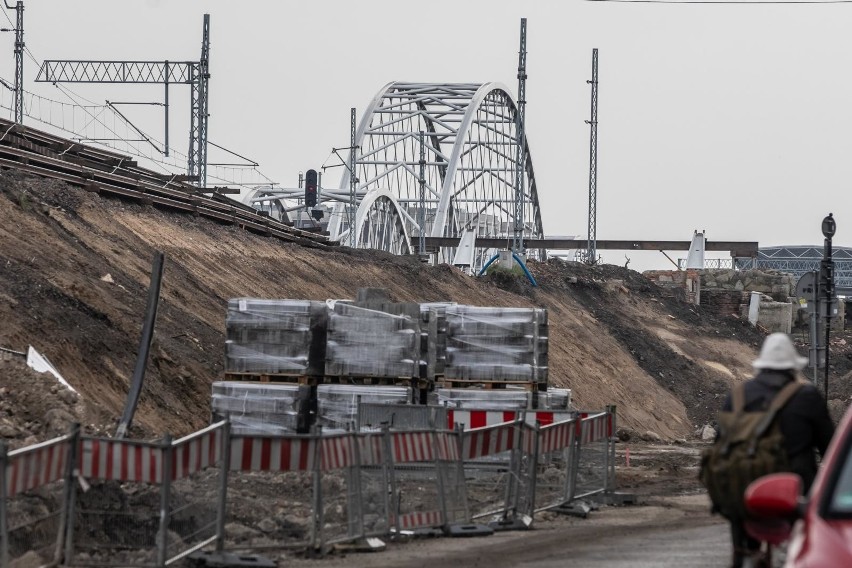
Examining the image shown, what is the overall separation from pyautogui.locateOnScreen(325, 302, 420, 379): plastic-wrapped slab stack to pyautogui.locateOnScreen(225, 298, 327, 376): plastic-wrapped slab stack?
1.07 ft

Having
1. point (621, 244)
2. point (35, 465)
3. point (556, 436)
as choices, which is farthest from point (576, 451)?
point (621, 244)

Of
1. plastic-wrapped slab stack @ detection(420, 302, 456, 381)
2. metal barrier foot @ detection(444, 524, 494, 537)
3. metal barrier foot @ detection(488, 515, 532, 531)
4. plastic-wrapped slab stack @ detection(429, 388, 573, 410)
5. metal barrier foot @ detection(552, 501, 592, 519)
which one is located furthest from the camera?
plastic-wrapped slab stack @ detection(420, 302, 456, 381)

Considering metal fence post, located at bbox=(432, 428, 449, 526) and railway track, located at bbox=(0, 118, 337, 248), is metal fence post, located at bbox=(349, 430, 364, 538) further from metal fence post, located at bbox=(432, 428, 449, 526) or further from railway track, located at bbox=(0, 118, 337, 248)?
railway track, located at bbox=(0, 118, 337, 248)

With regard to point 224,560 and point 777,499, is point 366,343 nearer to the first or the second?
point 224,560

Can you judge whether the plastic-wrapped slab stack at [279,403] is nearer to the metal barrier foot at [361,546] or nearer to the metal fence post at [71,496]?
the metal barrier foot at [361,546]

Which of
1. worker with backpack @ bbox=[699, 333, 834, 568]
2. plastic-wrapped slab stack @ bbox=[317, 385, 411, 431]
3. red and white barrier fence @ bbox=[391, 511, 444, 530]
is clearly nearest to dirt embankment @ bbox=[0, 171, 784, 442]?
plastic-wrapped slab stack @ bbox=[317, 385, 411, 431]

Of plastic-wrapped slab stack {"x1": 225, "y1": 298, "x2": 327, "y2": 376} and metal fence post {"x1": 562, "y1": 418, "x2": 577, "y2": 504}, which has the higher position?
plastic-wrapped slab stack {"x1": 225, "y1": 298, "x2": 327, "y2": 376}

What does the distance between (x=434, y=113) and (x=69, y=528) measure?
9338 cm

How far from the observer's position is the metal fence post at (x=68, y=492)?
11.1m

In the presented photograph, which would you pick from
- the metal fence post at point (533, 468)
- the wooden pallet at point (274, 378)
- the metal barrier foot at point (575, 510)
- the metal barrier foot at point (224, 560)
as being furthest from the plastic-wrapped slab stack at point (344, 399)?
the metal barrier foot at point (224, 560)

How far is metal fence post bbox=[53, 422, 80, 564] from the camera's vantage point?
11117mm

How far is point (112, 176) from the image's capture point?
38625mm

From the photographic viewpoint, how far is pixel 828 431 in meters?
8.37

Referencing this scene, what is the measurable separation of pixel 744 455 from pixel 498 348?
13.6 metres
